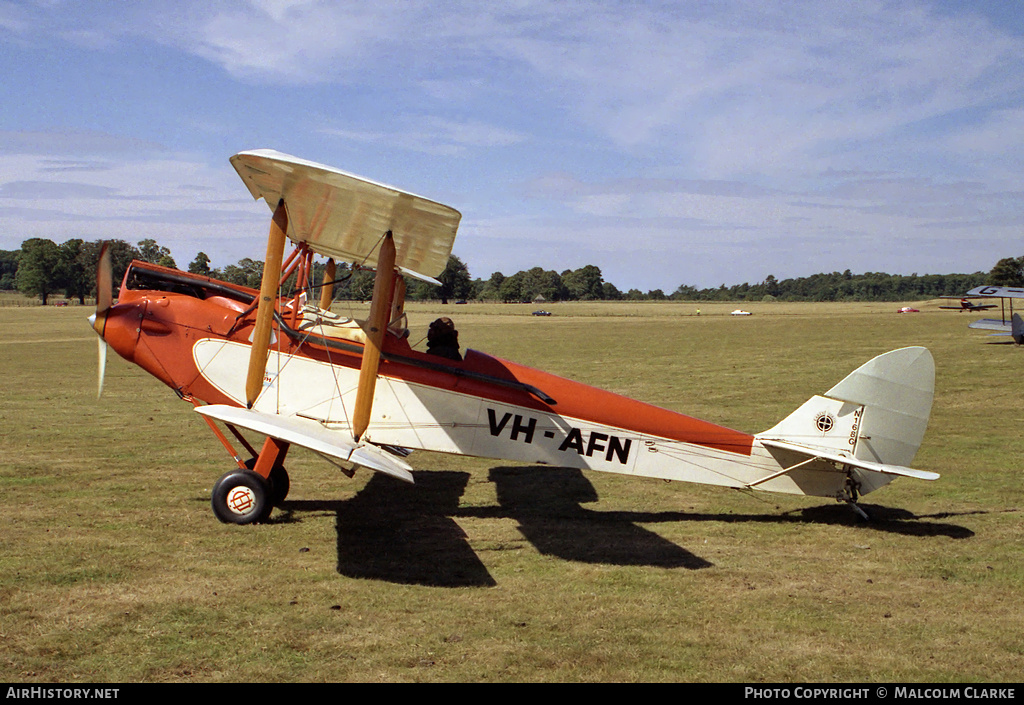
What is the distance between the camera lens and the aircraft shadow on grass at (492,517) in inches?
239

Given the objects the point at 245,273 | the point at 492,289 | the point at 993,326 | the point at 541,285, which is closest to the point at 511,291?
the point at 492,289

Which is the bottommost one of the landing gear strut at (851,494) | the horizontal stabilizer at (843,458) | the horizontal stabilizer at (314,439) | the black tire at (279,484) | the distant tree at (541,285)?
the black tire at (279,484)

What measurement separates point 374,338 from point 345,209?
118 centimetres

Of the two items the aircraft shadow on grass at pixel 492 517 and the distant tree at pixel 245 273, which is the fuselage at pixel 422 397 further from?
the distant tree at pixel 245 273

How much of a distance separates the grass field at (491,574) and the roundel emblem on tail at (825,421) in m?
0.94

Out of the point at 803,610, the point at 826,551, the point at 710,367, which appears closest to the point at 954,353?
the point at 710,367

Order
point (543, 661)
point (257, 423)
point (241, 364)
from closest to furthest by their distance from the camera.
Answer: point (543, 661), point (257, 423), point (241, 364)

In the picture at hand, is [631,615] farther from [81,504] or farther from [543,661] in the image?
[81,504]

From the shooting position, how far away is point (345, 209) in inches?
261

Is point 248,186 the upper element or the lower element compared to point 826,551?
upper

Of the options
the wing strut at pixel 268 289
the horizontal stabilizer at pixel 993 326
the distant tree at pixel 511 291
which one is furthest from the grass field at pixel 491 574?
the distant tree at pixel 511 291

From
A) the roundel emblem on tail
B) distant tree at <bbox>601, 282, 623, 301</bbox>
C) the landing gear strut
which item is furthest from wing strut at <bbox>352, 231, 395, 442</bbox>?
distant tree at <bbox>601, 282, 623, 301</bbox>

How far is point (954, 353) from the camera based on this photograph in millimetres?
24250

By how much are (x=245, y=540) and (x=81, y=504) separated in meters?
2.18
